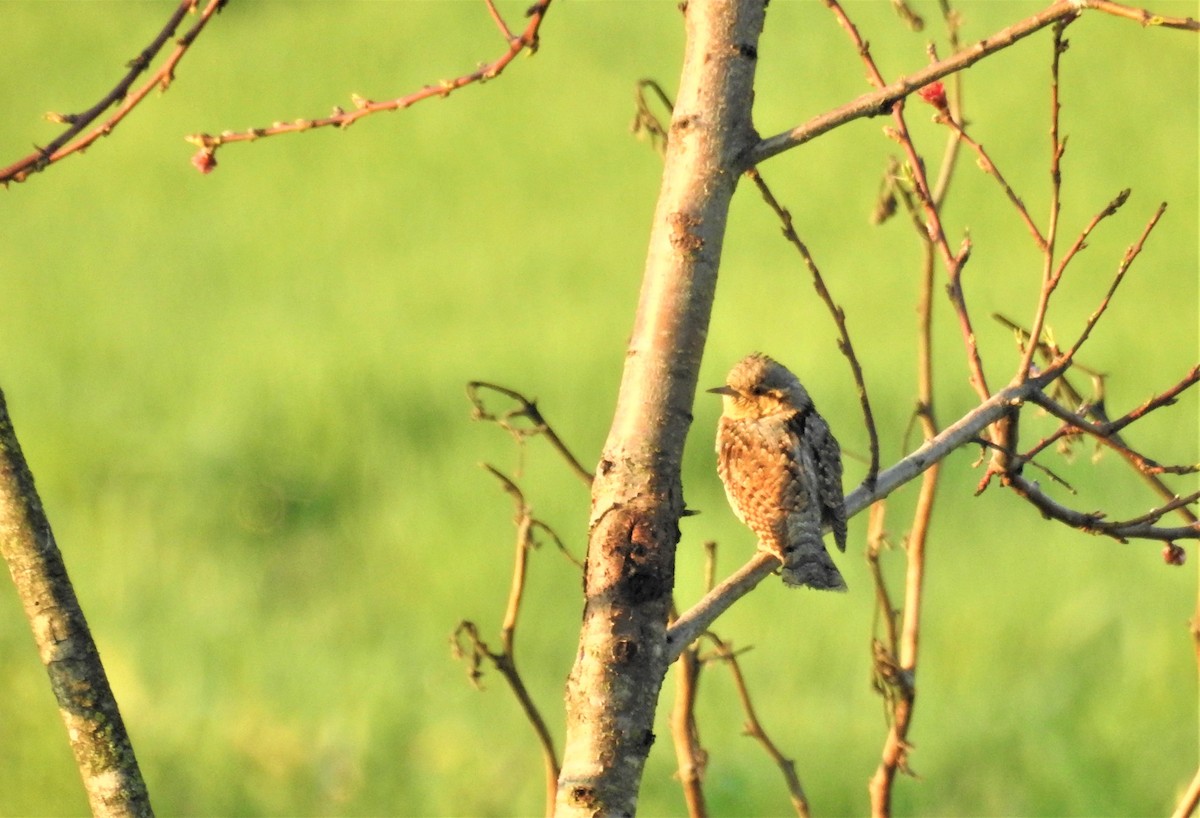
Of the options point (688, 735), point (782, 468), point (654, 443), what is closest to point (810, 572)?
point (782, 468)

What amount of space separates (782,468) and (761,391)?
2.04 feet

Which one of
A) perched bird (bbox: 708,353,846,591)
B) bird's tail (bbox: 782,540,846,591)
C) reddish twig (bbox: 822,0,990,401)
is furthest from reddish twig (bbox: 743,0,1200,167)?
bird's tail (bbox: 782,540,846,591)

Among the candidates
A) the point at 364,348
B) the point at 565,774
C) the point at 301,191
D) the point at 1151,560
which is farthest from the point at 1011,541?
the point at 301,191

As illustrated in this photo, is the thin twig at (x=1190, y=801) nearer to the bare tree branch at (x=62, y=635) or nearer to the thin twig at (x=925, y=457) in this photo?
the thin twig at (x=925, y=457)

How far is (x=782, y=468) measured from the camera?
4176 mm

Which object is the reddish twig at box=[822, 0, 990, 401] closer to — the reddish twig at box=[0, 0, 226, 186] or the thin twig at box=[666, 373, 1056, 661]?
the thin twig at box=[666, 373, 1056, 661]

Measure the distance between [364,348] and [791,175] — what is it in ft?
19.1

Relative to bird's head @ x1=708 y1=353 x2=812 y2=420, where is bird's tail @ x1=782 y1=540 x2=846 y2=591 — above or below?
below

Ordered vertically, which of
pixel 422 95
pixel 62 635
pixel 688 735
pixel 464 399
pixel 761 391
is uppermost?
pixel 464 399

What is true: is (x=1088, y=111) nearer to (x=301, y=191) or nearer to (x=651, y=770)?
(x=301, y=191)

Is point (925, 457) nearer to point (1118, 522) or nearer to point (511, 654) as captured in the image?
point (1118, 522)

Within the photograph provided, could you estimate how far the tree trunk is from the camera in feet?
6.55

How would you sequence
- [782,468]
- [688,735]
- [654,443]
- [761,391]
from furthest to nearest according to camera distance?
[761,391] → [782,468] → [688,735] → [654,443]

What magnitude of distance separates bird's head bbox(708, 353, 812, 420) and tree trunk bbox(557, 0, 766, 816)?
2.52m
